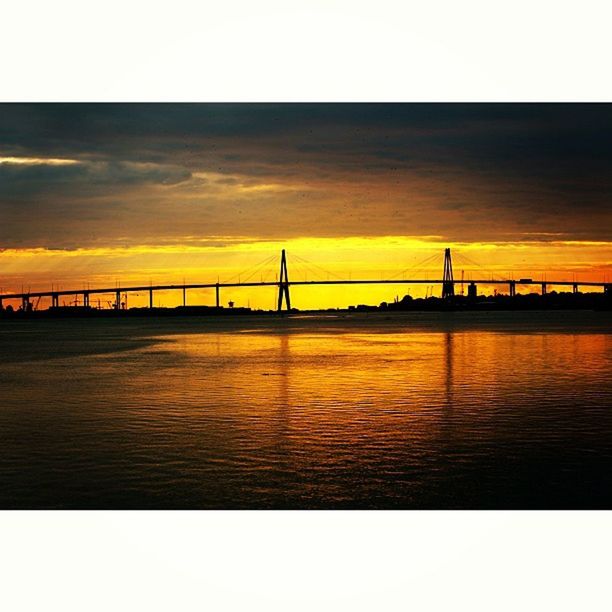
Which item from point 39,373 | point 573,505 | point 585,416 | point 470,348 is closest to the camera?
point 573,505

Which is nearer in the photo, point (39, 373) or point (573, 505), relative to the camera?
point (573, 505)

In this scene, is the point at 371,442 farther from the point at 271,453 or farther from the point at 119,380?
the point at 119,380

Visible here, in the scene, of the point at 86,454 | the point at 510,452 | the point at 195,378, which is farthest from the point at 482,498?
the point at 195,378

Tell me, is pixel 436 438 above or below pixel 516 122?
below

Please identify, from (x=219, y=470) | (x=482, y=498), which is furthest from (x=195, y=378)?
(x=482, y=498)

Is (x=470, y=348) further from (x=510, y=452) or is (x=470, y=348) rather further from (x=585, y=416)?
(x=510, y=452)

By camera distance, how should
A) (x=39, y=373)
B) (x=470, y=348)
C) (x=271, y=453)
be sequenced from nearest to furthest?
(x=271, y=453) → (x=39, y=373) → (x=470, y=348)
